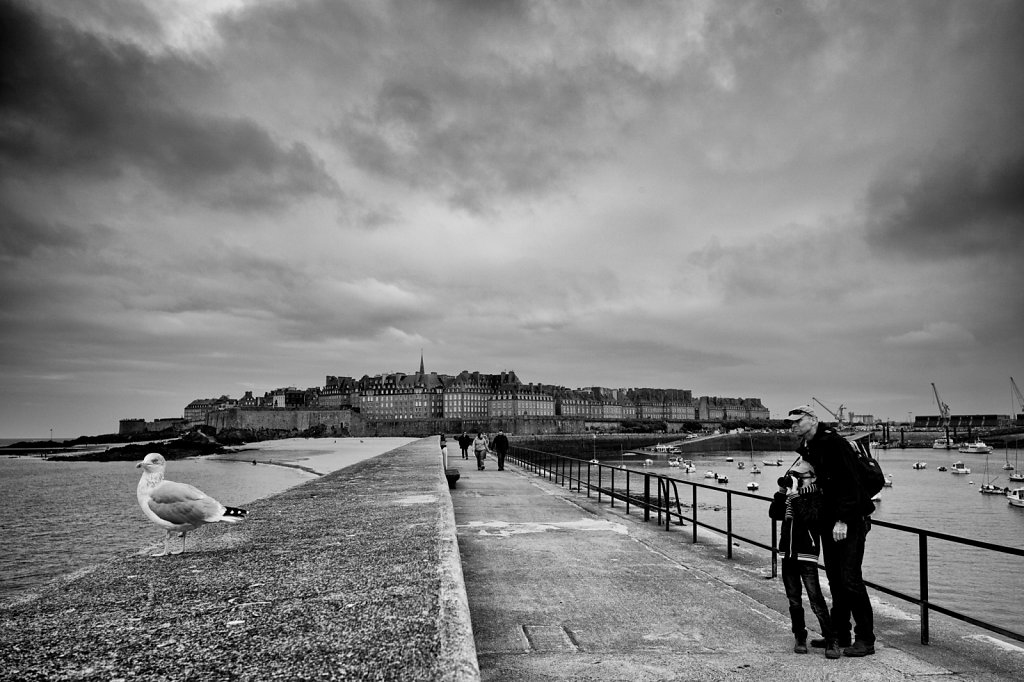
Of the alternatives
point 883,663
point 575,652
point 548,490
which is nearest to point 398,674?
point 575,652

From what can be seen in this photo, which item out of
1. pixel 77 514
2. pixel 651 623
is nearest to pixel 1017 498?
pixel 651 623

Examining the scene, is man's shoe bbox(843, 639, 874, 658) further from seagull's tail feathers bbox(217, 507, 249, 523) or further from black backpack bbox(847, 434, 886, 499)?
seagull's tail feathers bbox(217, 507, 249, 523)

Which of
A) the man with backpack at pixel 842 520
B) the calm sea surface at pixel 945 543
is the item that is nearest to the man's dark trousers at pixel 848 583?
the man with backpack at pixel 842 520

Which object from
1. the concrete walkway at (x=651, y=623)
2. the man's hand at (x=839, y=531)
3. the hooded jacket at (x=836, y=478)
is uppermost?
the hooded jacket at (x=836, y=478)

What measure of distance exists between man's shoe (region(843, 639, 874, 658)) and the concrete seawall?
112 inches

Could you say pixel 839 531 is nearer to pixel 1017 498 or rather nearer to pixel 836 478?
pixel 836 478

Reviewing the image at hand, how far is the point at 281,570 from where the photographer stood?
5406 millimetres

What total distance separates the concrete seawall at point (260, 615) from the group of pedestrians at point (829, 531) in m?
2.51

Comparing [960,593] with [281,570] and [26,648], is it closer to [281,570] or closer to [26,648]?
[281,570]

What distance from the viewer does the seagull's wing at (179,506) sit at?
6355 mm

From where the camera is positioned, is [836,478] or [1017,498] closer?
[836,478]

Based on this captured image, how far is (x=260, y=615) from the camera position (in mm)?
4059

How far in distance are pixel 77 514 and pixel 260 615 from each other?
27763 millimetres

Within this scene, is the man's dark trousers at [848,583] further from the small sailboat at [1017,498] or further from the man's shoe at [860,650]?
the small sailboat at [1017,498]
